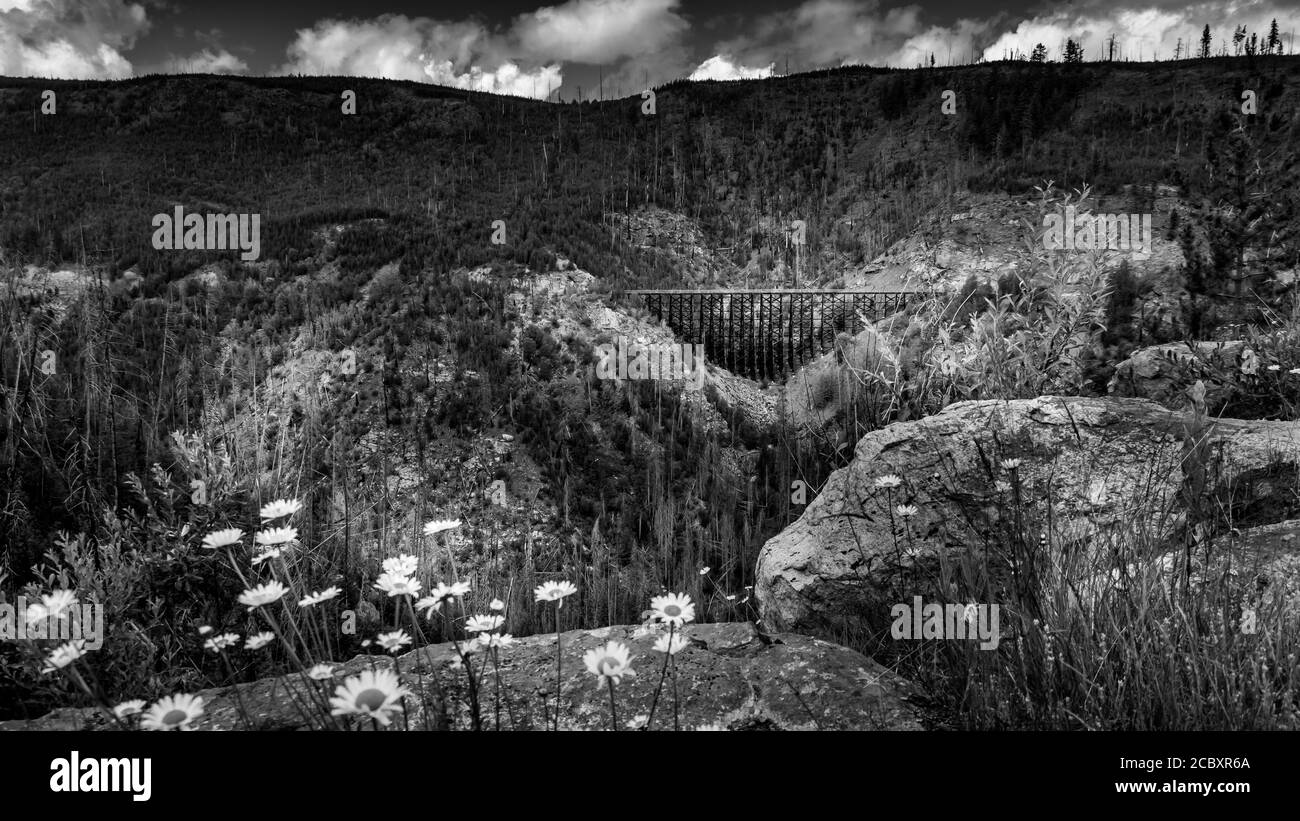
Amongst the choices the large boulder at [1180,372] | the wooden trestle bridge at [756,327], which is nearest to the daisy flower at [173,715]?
the large boulder at [1180,372]

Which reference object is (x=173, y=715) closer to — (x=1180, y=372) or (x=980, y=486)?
(x=980, y=486)

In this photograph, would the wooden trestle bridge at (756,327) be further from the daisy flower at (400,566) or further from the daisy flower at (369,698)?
the daisy flower at (369,698)

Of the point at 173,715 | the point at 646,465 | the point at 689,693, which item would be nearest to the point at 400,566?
the point at 173,715

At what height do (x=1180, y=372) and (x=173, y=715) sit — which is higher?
(x=1180, y=372)

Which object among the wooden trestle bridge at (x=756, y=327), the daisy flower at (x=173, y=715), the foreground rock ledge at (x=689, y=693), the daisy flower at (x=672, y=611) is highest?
the wooden trestle bridge at (x=756, y=327)

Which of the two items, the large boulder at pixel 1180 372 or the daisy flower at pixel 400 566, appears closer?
the daisy flower at pixel 400 566

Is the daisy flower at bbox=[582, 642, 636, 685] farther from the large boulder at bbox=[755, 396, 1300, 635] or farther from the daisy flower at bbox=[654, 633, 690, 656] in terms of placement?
the large boulder at bbox=[755, 396, 1300, 635]

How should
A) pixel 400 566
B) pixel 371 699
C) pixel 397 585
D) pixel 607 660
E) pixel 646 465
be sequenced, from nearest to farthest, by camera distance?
1. pixel 371 699
2. pixel 607 660
3. pixel 397 585
4. pixel 400 566
5. pixel 646 465

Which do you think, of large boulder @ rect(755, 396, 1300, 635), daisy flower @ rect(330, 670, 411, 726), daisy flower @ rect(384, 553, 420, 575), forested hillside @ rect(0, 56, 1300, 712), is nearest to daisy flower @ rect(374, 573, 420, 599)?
daisy flower @ rect(384, 553, 420, 575)
